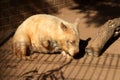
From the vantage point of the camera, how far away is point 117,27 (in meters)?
7.48

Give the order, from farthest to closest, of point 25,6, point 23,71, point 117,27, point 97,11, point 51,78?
point 97,11 < point 25,6 < point 117,27 < point 23,71 < point 51,78

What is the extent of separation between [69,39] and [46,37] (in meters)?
0.54

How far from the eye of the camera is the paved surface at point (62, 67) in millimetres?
6105

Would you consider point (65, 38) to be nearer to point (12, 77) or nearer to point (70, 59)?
point (70, 59)

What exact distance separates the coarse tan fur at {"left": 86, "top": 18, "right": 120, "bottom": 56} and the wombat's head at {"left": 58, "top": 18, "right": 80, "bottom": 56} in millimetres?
397

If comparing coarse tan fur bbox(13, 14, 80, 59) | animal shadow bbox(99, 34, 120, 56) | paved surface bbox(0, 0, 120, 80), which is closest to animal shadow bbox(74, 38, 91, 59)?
paved surface bbox(0, 0, 120, 80)

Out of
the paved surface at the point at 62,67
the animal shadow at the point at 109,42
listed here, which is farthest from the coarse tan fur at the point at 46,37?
the animal shadow at the point at 109,42

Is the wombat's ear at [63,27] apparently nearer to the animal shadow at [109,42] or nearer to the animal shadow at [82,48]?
the animal shadow at [82,48]

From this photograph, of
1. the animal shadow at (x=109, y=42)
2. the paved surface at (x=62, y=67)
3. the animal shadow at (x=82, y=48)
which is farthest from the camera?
the animal shadow at (x=109, y=42)

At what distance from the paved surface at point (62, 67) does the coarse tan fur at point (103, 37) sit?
0.15 meters

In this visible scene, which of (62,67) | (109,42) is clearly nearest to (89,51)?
(62,67)

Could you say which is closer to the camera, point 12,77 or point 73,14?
point 12,77

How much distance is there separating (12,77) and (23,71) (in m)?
0.31

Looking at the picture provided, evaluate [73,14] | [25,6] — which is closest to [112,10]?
[73,14]
